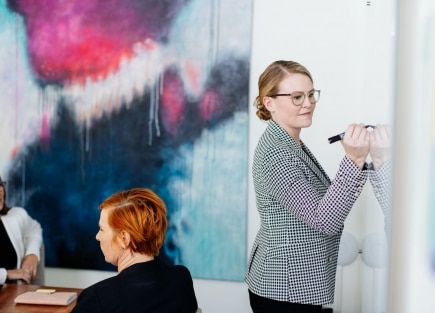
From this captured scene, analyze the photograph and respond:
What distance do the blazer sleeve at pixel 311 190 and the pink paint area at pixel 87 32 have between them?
184 centimetres

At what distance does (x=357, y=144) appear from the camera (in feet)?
4.76

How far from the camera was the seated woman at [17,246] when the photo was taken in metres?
2.96

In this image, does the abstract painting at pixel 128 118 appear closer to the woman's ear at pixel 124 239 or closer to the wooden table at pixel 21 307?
the wooden table at pixel 21 307

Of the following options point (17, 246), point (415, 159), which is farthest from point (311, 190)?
point (17, 246)

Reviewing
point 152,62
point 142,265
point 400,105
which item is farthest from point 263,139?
point 152,62

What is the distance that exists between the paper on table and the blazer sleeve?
95cm

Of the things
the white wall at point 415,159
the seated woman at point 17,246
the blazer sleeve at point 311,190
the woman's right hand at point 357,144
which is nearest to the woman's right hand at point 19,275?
the seated woman at point 17,246

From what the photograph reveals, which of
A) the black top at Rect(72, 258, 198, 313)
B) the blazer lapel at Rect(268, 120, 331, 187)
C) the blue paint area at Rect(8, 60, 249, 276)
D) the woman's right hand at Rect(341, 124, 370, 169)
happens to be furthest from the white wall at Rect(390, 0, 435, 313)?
the blue paint area at Rect(8, 60, 249, 276)

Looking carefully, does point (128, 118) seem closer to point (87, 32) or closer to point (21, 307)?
point (87, 32)

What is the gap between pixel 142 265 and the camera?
1869mm

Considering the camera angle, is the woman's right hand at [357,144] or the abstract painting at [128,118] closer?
the woman's right hand at [357,144]

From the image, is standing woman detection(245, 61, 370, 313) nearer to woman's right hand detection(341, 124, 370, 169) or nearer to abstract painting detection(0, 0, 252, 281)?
woman's right hand detection(341, 124, 370, 169)

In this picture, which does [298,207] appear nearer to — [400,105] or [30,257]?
[400,105]

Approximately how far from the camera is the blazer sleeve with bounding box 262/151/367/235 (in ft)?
4.99
